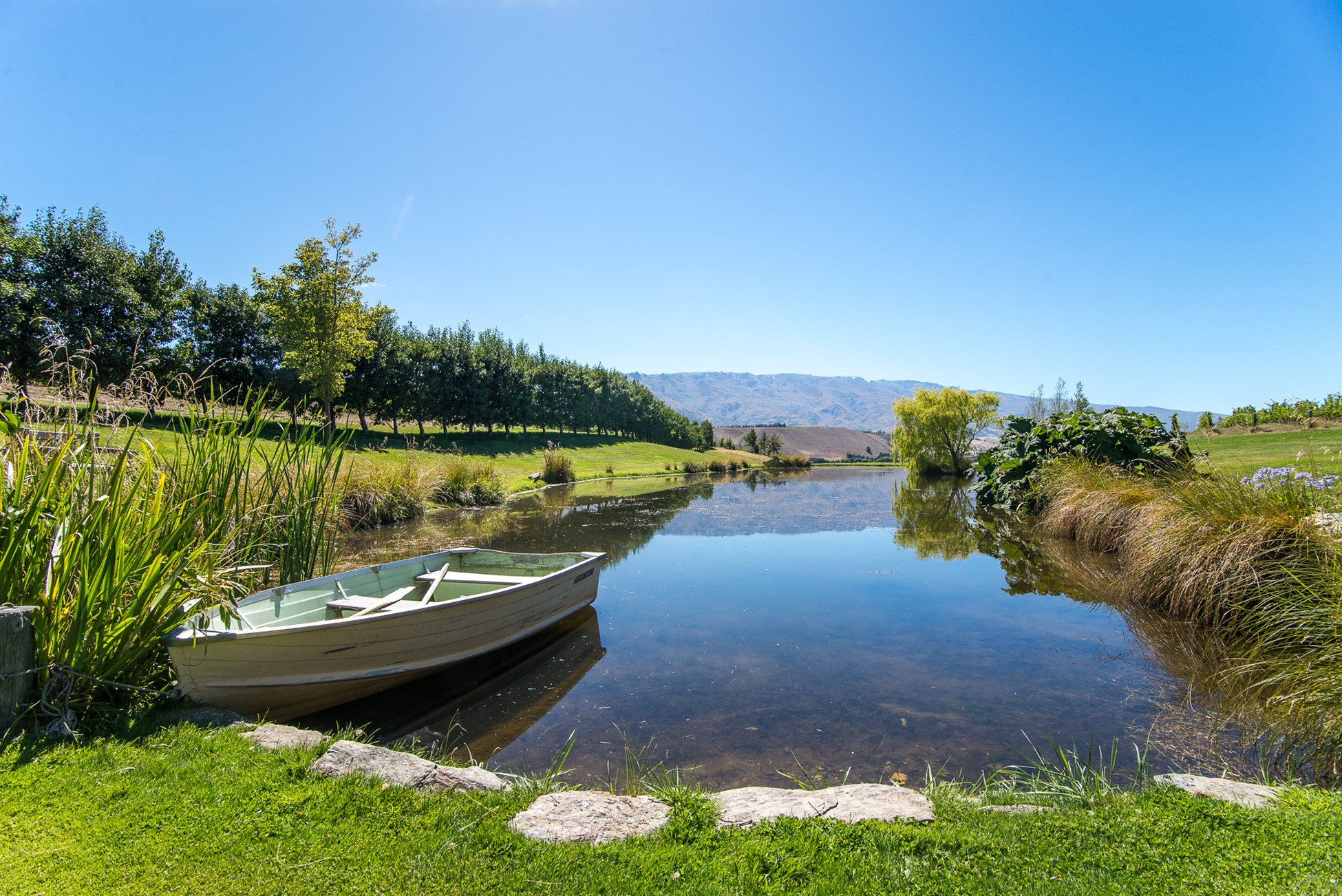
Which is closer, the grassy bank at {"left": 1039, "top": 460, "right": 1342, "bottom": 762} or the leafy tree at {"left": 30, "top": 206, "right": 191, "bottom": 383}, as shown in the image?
the grassy bank at {"left": 1039, "top": 460, "right": 1342, "bottom": 762}

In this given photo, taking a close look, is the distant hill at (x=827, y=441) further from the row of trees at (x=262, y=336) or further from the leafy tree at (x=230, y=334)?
the leafy tree at (x=230, y=334)

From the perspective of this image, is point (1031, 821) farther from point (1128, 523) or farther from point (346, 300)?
point (346, 300)

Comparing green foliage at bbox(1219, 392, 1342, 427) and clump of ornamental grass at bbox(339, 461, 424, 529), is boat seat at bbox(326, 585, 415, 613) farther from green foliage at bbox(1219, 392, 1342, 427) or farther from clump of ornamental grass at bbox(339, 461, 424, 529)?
green foliage at bbox(1219, 392, 1342, 427)

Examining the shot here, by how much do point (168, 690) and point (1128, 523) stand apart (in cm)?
1339

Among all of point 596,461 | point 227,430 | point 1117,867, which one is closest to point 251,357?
point 596,461

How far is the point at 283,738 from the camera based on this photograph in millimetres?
4270

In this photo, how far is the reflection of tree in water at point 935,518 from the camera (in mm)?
14102

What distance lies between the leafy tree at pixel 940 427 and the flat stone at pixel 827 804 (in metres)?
30.6

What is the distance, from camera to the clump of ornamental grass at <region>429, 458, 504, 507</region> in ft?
65.4

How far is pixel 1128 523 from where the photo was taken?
10.8 m

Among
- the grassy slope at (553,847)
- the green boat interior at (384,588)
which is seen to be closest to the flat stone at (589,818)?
the grassy slope at (553,847)

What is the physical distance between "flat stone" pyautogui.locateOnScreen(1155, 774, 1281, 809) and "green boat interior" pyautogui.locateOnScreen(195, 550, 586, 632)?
6163 mm

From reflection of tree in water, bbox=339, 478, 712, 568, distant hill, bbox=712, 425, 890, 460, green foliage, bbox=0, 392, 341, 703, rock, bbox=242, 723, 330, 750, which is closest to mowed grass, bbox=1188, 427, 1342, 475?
reflection of tree in water, bbox=339, 478, 712, 568

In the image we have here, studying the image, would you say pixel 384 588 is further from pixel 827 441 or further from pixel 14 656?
pixel 827 441
